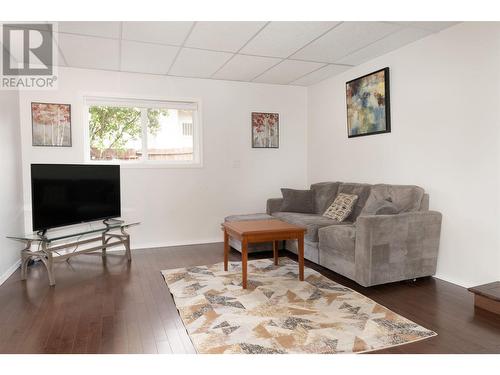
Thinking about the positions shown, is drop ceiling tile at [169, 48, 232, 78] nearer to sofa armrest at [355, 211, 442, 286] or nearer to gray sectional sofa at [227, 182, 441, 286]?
gray sectional sofa at [227, 182, 441, 286]

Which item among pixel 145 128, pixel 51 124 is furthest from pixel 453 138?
pixel 51 124

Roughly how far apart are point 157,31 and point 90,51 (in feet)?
3.37

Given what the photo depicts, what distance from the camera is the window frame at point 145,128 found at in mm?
4602

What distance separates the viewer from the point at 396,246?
3.14 metres

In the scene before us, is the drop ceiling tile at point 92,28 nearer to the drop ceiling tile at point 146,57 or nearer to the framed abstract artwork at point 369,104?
the drop ceiling tile at point 146,57

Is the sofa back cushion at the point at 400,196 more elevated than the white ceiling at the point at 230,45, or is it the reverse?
the white ceiling at the point at 230,45

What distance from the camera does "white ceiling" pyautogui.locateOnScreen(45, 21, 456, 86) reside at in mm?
3221

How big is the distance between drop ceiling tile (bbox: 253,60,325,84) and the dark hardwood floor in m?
2.50

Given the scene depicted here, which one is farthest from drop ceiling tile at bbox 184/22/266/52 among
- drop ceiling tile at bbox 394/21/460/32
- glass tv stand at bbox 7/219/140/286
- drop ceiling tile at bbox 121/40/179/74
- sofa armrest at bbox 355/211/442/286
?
glass tv stand at bbox 7/219/140/286

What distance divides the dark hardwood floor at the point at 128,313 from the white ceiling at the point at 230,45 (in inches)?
94.5

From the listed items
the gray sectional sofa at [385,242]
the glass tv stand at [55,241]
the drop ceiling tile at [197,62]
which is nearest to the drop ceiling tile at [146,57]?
the drop ceiling tile at [197,62]

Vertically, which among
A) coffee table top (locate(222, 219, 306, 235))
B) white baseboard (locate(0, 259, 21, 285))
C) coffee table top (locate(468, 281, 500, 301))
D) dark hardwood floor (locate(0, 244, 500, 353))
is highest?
coffee table top (locate(222, 219, 306, 235))

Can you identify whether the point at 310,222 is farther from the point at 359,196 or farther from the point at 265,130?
the point at 265,130

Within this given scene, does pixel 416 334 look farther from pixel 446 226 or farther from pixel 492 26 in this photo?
pixel 492 26
